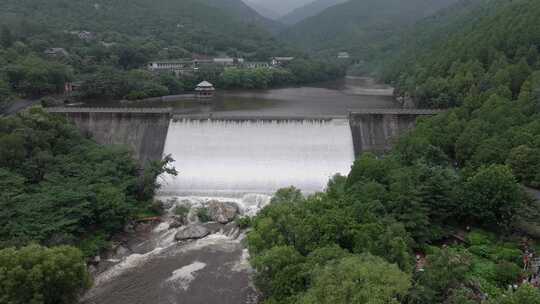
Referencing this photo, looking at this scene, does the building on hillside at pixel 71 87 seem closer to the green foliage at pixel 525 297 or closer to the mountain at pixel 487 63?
the mountain at pixel 487 63

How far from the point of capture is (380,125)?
29.1 m

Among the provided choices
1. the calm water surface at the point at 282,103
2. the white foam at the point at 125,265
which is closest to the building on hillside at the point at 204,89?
the calm water surface at the point at 282,103

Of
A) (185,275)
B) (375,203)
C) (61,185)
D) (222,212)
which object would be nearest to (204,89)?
(222,212)

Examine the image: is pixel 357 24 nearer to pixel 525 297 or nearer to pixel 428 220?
pixel 428 220

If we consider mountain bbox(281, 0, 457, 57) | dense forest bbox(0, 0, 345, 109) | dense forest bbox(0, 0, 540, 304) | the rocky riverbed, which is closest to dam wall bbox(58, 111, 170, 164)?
dense forest bbox(0, 0, 540, 304)

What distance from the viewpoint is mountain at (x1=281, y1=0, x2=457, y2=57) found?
4867 inches

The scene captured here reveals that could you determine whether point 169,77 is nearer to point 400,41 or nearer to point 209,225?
point 209,225

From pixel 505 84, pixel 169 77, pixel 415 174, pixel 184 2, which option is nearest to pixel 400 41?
pixel 184 2

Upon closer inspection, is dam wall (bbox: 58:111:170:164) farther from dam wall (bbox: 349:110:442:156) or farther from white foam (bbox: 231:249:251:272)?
dam wall (bbox: 349:110:442:156)

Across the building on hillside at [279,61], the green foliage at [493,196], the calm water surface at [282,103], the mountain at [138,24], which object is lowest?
the green foliage at [493,196]

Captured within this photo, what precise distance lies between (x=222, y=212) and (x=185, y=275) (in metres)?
5.46

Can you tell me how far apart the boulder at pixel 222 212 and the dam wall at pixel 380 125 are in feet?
34.2

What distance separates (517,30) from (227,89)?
34441mm

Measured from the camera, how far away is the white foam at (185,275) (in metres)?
16.8
